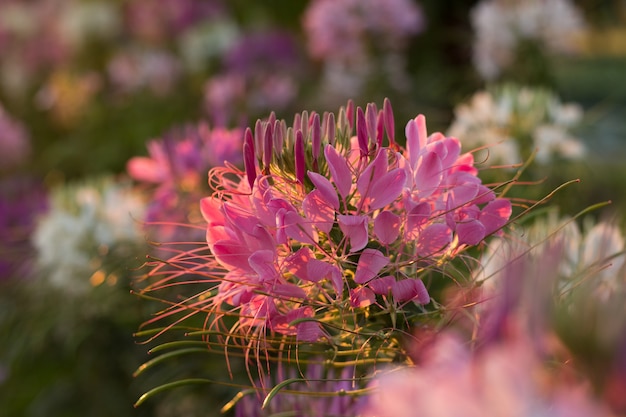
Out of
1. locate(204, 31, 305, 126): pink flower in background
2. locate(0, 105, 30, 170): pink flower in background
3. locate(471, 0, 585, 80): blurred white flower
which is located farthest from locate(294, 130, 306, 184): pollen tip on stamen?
locate(0, 105, 30, 170): pink flower in background

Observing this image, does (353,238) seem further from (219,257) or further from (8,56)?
(8,56)

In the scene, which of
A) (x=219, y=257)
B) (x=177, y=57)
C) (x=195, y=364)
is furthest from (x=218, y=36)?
(x=219, y=257)

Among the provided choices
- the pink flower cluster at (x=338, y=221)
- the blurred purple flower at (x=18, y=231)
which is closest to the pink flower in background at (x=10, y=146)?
the blurred purple flower at (x=18, y=231)

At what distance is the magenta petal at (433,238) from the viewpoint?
0.52 metres

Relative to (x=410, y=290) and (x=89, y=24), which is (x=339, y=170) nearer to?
(x=410, y=290)

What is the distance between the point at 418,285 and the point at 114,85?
3.36 meters

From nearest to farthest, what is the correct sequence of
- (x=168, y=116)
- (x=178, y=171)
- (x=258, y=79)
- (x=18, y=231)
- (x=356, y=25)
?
(x=178, y=171), (x=18, y=231), (x=356, y=25), (x=258, y=79), (x=168, y=116)

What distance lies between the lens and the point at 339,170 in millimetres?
512

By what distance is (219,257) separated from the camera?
53cm

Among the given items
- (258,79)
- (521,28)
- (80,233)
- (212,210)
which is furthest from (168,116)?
(212,210)

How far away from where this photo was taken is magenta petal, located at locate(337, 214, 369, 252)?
497 millimetres

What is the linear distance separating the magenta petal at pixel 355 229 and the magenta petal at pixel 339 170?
0.02 metres

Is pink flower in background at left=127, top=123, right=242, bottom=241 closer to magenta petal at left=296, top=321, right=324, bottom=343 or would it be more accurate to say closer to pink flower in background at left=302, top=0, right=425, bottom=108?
magenta petal at left=296, top=321, right=324, bottom=343

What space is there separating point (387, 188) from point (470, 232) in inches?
2.6
